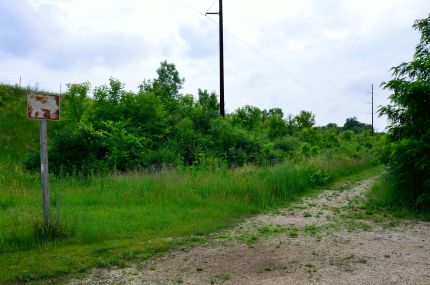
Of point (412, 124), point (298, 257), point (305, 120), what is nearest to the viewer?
point (298, 257)

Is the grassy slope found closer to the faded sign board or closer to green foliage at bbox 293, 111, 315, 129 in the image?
the faded sign board

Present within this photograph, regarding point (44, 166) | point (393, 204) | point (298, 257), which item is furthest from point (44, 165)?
point (393, 204)

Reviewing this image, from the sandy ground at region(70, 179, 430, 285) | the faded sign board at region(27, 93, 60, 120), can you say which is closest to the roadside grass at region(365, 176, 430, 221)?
the sandy ground at region(70, 179, 430, 285)

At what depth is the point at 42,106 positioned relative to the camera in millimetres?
7441

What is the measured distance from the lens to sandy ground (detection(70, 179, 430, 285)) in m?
5.78

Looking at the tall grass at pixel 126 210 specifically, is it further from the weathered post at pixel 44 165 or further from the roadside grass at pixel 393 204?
the roadside grass at pixel 393 204

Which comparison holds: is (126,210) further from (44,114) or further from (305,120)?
(305,120)

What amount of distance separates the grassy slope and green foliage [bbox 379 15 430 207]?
3277 millimetres

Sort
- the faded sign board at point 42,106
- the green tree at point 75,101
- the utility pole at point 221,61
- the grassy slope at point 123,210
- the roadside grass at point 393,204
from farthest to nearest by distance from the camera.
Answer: the utility pole at point 221,61 → the green tree at point 75,101 → the roadside grass at point 393,204 → the faded sign board at point 42,106 → the grassy slope at point 123,210

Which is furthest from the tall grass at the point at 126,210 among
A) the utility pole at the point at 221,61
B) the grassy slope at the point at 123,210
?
the utility pole at the point at 221,61

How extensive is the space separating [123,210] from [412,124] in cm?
760

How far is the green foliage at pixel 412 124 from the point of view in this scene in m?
10.9

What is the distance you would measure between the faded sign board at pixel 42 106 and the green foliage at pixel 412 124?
8141mm

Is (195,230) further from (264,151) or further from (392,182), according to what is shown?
(264,151)
